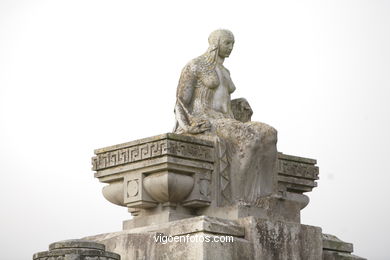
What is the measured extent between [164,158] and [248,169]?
1.50 metres

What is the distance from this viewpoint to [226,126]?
20.2 m

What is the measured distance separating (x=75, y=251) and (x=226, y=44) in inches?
203

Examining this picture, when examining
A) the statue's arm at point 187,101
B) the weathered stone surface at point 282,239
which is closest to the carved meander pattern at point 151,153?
the statue's arm at point 187,101

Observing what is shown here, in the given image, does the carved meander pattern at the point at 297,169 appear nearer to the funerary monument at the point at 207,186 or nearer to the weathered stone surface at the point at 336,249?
the funerary monument at the point at 207,186

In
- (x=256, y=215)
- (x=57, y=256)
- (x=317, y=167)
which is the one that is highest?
(x=317, y=167)

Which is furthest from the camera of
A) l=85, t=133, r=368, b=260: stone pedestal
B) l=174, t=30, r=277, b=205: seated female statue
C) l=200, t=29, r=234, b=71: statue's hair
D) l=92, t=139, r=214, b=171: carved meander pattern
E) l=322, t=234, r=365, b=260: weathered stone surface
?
l=322, t=234, r=365, b=260: weathered stone surface

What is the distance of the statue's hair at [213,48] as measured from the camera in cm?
2103

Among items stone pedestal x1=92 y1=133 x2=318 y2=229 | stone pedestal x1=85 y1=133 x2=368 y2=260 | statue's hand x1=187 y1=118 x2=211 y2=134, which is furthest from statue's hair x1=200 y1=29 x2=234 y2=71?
stone pedestal x1=92 y1=133 x2=318 y2=229

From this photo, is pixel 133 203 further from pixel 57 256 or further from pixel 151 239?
pixel 57 256

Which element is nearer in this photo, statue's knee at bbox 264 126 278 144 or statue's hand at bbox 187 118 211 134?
statue's knee at bbox 264 126 278 144

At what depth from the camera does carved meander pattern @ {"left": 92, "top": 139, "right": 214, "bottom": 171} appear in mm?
19359

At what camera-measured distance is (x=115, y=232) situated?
66.5ft

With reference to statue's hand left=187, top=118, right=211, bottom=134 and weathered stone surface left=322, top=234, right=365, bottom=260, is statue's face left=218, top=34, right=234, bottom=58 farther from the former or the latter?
weathered stone surface left=322, top=234, right=365, bottom=260

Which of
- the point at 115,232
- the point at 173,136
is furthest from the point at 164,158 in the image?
the point at 115,232
